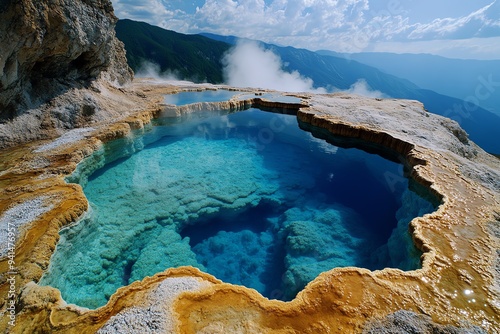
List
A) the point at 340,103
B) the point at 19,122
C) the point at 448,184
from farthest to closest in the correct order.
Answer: the point at 340,103, the point at 19,122, the point at 448,184

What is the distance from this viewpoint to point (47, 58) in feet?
48.6

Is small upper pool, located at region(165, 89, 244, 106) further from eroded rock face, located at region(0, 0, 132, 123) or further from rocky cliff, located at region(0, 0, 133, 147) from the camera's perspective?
rocky cliff, located at region(0, 0, 133, 147)

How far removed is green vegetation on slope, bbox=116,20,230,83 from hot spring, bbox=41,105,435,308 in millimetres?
95679

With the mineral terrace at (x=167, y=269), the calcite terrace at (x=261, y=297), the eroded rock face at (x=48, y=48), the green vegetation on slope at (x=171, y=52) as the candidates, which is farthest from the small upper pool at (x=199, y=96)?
the green vegetation on slope at (x=171, y=52)

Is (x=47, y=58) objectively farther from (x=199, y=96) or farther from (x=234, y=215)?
(x=234, y=215)

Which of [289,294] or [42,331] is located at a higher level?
[42,331]

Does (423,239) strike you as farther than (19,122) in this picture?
No

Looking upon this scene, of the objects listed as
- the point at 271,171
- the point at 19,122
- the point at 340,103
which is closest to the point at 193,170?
the point at 271,171

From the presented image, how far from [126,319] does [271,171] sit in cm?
1115

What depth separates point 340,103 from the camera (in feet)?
79.5

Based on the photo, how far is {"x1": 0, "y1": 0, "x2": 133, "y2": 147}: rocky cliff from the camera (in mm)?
11500

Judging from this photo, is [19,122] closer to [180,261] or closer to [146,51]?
[180,261]

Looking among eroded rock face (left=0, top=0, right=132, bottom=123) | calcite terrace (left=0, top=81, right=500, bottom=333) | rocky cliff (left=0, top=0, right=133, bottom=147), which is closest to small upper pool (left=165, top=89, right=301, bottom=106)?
eroded rock face (left=0, top=0, right=132, bottom=123)

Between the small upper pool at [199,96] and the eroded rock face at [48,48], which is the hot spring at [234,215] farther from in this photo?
the small upper pool at [199,96]
